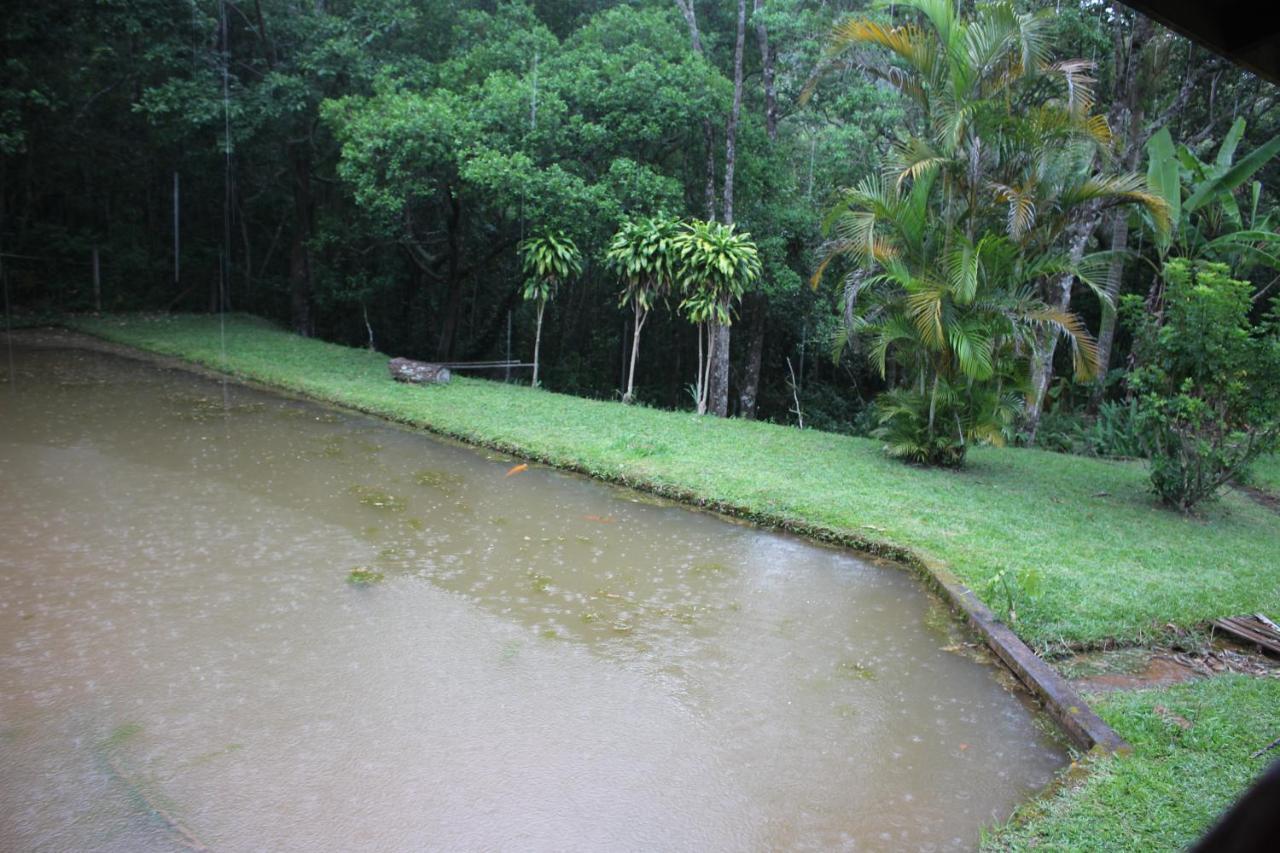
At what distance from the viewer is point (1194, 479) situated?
323 inches

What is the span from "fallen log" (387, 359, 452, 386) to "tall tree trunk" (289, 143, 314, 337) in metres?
6.05

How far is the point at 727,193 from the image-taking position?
45.0 ft

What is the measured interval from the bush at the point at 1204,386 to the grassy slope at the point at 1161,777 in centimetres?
420

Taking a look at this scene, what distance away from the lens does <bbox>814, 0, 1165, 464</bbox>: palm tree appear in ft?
27.8

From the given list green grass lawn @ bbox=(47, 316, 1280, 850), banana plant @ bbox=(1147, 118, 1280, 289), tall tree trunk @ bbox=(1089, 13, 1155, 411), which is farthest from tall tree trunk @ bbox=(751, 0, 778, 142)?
banana plant @ bbox=(1147, 118, 1280, 289)

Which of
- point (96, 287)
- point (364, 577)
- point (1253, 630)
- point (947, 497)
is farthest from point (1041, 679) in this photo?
point (96, 287)

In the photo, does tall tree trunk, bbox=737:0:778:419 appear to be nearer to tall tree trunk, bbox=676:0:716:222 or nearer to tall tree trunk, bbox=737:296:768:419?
tall tree trunk, bbox=737:296:768:419

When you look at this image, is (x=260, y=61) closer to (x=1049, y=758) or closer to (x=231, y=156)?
(x=231, y=156)

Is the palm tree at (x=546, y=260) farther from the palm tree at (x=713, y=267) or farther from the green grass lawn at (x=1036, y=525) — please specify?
the palm tree at (x=713, y=267)

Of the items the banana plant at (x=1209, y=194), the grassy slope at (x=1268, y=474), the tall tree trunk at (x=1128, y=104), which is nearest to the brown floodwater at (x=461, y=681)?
the banana plant at (x=1209, y=194)

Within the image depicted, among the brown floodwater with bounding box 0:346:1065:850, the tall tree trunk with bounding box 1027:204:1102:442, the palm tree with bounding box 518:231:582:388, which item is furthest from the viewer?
the palm tree with bounding box 518:231:582:388

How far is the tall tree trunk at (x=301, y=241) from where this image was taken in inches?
710

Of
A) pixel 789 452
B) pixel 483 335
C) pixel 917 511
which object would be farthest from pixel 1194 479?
pixel 483 335

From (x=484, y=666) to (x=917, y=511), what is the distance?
436cm
